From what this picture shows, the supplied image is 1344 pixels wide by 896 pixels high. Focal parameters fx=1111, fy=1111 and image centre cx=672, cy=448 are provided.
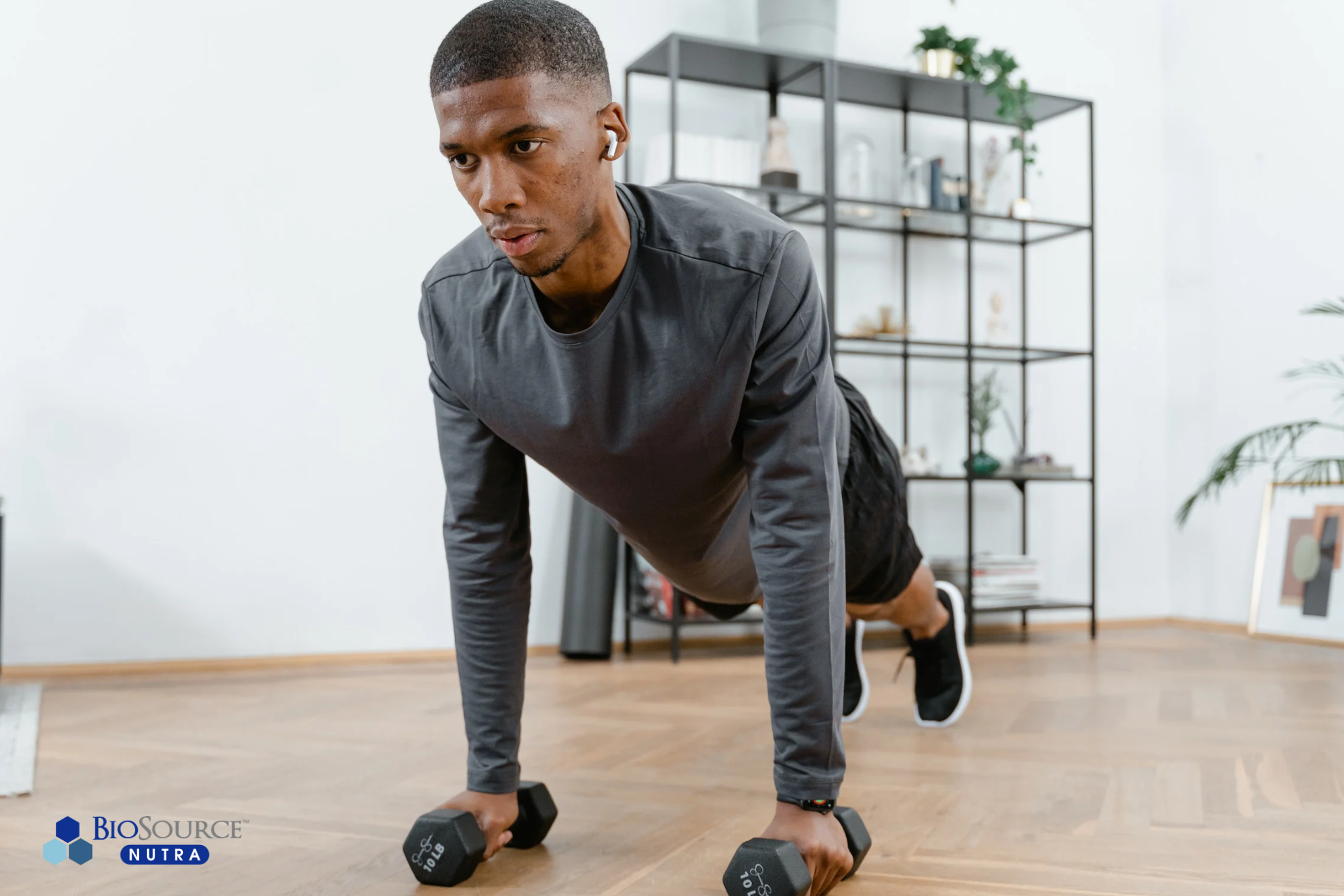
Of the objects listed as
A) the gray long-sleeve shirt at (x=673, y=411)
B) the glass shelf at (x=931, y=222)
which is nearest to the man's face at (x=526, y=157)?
the gray long-sleeve shirt at (x=673, y=411)

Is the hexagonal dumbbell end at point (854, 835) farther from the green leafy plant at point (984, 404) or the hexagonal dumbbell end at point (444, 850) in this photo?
the green leafy plant at point (984, 404)

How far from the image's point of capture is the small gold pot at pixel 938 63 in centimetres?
378

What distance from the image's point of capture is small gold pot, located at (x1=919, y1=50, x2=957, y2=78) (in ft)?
12.4

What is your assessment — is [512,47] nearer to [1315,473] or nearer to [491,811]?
[491,811]

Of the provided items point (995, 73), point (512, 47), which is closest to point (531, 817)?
point (512, 47)

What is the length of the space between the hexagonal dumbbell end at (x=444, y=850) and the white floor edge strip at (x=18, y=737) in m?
0.80

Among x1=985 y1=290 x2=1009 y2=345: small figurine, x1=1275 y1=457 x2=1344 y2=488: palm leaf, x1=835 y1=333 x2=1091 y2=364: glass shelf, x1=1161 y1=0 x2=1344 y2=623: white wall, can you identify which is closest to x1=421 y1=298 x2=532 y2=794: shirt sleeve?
x1=835 y1=333 x2=1091 y2=364: glass shelf

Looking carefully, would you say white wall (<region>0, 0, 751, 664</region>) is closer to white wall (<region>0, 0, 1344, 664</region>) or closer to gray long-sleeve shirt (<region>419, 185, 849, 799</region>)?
white wall (<region>0, 0, 1344, 664</region>)

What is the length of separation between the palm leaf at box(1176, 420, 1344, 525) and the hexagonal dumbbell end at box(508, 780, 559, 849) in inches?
116

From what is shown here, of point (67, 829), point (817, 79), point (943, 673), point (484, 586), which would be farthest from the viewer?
point (817, 79)

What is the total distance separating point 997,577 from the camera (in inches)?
150

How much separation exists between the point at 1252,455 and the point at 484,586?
3528mm

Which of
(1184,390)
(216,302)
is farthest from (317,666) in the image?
(1184,390)

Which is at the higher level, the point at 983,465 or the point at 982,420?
the point at 982,420
